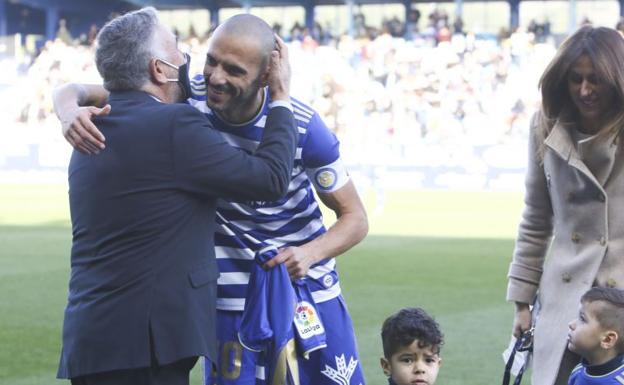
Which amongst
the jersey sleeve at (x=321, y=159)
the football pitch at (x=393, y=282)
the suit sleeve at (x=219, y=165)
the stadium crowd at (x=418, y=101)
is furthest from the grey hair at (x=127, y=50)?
the stadium crowd at (x=418, y=101)

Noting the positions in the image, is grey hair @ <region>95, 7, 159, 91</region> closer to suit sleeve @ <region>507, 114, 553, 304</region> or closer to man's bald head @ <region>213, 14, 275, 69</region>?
man's bald head @ <region>213, 14, 275, 69</region>

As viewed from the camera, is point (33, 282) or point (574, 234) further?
point (33, 282)

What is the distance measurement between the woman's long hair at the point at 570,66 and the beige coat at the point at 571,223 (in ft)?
0.22

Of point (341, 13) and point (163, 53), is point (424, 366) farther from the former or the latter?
point (341, 13)

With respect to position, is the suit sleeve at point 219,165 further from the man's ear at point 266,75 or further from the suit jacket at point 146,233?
the man's ear at point 266,75

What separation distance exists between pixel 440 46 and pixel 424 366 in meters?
28.7

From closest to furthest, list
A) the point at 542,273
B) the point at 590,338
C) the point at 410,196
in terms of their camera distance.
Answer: the point at 590,338 → the point at 542,273 → the point at 410,196

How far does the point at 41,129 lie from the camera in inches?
1363

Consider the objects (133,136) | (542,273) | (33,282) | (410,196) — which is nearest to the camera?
(133,136)

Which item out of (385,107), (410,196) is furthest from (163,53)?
(385,107)

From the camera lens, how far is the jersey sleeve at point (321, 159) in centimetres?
408

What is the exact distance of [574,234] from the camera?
4.36 meters

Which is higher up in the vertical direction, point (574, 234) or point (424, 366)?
point (574, 234)

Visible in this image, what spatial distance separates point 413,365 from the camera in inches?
185
